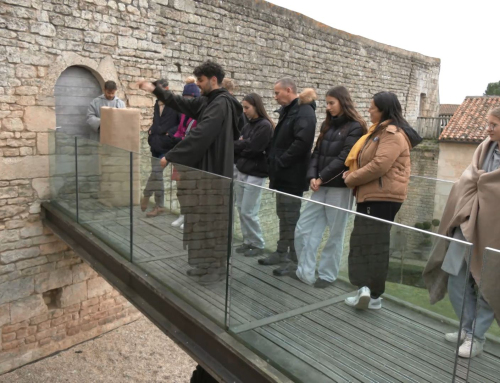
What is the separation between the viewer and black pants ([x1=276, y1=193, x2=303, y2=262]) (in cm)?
240

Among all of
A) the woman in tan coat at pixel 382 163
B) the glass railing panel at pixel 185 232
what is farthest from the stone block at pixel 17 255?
the woman in tan coat at pixel 382 163

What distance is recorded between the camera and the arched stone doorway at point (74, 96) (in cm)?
580

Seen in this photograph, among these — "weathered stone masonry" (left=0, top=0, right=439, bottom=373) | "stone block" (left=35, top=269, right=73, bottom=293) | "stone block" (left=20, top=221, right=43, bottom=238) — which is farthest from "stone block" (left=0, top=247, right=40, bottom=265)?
"stone block" (left=35, top=269, right=73, bottom=293)

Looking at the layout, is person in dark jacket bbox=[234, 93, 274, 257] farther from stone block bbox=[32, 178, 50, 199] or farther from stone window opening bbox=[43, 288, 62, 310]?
stone window opening bbox=[43, 288, 62, 310]

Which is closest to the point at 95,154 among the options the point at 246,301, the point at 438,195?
the point at 246,301

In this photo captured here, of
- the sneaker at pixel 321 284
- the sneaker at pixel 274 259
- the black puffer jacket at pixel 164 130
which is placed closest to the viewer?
the sneaker at pixel 321 284

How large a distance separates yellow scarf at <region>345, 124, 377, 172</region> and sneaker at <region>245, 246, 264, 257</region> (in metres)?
1.03

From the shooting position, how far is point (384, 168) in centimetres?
298

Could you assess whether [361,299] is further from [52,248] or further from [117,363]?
[117,363]

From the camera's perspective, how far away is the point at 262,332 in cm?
254

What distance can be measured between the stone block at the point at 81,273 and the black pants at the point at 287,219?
4700mm

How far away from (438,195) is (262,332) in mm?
2278

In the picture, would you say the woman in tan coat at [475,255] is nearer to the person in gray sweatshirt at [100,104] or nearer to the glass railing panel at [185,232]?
the glass railing panel at [185,232]

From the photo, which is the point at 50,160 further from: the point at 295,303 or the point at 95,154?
the point at 295,303
